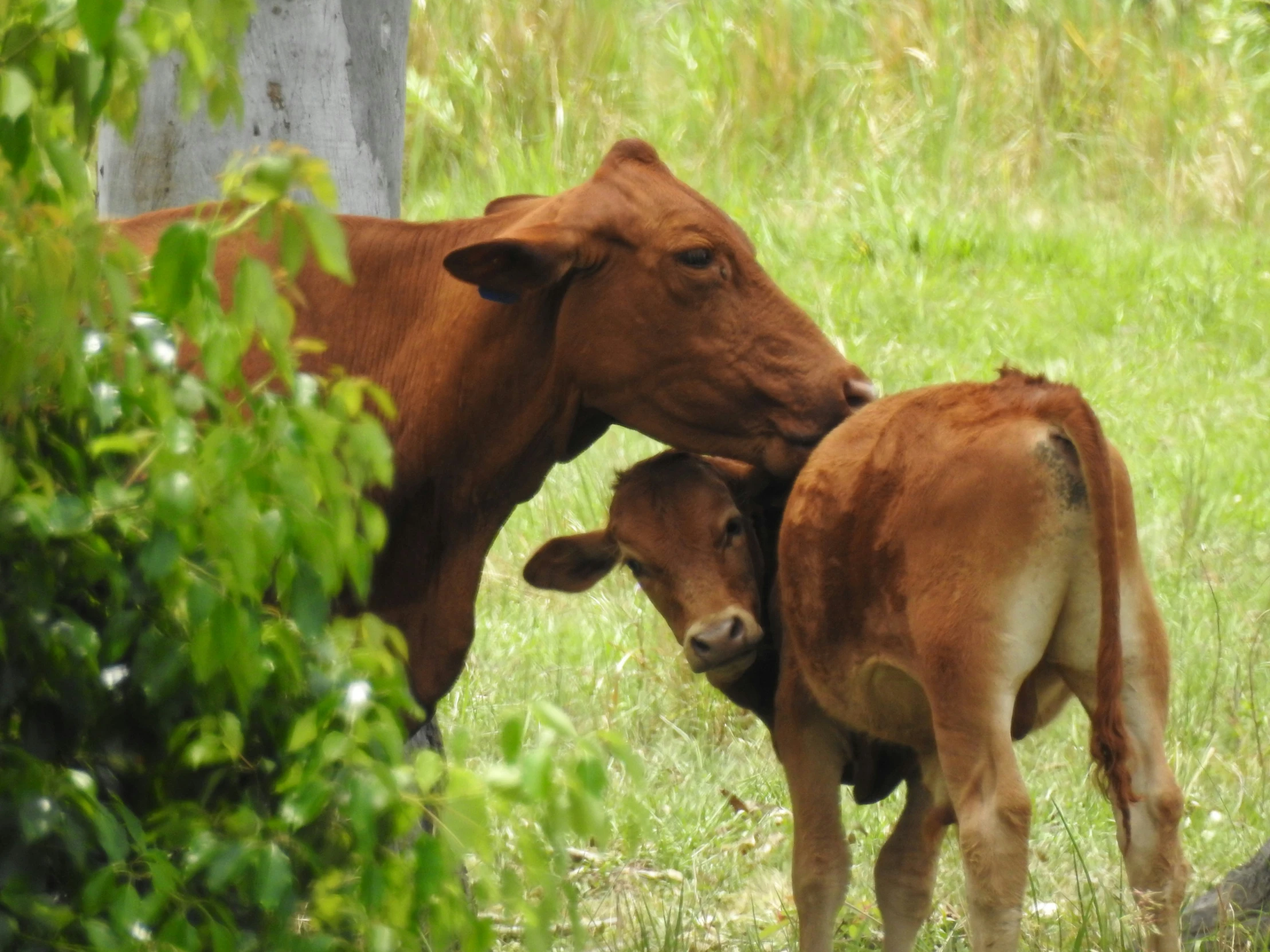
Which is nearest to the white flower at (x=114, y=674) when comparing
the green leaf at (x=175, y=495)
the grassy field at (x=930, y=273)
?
the green leaf at (x=175, y=495)

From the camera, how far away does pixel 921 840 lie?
12.5ft

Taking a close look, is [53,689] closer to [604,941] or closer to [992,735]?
[992,735]

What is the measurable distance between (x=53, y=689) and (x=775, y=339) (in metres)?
1.79

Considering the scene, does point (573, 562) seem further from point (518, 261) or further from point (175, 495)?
point (175, 495)

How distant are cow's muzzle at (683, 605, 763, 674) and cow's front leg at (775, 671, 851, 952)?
161 millimetres

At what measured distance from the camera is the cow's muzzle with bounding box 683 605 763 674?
12.2 feet

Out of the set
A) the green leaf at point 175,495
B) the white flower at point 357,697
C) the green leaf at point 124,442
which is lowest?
the white flower at point 357,697

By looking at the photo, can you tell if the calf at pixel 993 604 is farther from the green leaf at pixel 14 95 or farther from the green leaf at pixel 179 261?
the green leaf at pixel 14 95

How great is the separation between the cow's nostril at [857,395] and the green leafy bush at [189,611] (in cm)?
156

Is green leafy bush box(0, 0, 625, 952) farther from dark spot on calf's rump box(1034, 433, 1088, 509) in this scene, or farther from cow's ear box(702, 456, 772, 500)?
cow's ear box(702, 456, 772, 500)

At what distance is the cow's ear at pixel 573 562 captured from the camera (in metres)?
4.22

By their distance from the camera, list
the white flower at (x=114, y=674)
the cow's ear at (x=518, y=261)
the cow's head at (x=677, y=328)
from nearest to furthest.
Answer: the white flower at (x=114, y=674) < the cow's ear at (x=518, y=261) < the cow's head at (x=677, y=328)

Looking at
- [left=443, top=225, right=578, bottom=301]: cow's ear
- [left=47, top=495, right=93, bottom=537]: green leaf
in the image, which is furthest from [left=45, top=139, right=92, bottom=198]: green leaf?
[left=443, top=225, right=578, bottom=301]: cow's ear

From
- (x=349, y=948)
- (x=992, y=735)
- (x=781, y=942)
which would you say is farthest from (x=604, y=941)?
(x=349, y=948)
